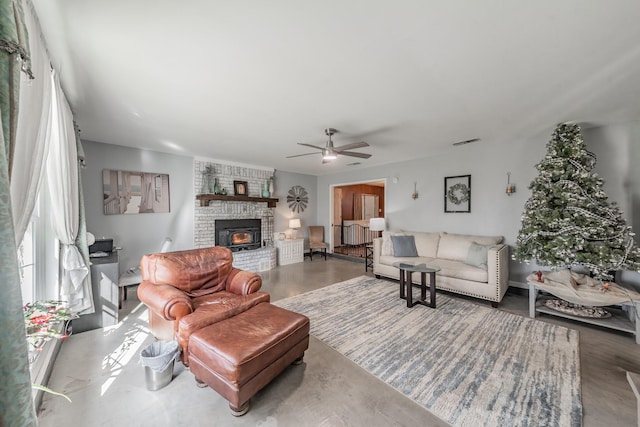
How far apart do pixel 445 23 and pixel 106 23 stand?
7.31 feet

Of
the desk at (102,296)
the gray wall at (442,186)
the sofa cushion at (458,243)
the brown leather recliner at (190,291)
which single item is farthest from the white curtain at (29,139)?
the sofa cushion at (458,243)

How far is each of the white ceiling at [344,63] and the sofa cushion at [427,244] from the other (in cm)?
214

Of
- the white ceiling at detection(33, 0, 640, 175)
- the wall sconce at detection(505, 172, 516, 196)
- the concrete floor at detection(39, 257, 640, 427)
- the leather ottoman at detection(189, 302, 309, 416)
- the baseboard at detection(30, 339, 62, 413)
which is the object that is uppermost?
the white ceiling at detection(33, 0, 640, 175)

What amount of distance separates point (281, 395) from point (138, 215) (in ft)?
14.0

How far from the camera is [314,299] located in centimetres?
376

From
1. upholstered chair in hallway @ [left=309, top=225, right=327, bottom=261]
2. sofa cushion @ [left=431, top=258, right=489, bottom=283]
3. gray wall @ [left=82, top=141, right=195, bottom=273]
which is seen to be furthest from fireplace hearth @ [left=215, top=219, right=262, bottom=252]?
sofa cushion @ [left=431, top=258, right=489, bottom=283]

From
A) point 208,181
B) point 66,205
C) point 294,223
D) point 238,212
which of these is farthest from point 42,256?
point 294,223

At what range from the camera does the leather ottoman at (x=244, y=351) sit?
5.30ft

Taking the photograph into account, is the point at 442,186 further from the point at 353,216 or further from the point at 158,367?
the point at 158,367

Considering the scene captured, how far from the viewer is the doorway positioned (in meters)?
7.92

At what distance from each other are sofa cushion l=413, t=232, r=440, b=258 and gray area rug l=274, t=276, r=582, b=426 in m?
1.15

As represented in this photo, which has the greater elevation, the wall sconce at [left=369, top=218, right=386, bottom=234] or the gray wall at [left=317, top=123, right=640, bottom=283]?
the gray wall at [left=317, top=123, right=640, bottom=283]

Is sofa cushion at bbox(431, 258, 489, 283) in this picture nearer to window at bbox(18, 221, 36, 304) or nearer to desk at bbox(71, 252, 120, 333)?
desk at bbox(71, 252, 120, 333)

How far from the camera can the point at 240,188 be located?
5.81 m
